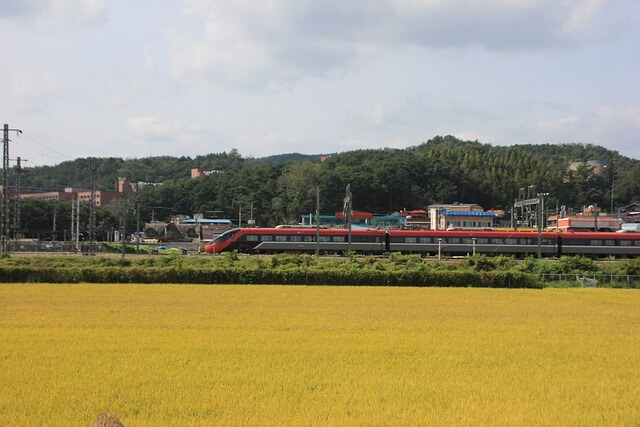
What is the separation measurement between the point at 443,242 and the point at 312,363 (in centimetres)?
4836

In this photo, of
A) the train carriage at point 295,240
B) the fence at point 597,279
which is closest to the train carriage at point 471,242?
the train carriage at point 295,240

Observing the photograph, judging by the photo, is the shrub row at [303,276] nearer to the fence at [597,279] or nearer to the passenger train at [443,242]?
the fence at [597,279]

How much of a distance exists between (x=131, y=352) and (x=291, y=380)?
4.80 metres

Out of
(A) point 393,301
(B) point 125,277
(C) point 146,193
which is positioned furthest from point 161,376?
(C) point 146,193

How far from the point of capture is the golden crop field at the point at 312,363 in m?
11.1

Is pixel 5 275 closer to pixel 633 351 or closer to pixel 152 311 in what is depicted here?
pixel 152 311

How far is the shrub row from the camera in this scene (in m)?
37.3

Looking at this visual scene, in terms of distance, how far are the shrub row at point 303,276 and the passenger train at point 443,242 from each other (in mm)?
21978

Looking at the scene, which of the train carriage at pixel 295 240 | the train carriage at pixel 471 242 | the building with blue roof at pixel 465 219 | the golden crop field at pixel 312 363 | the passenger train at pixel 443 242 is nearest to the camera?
the golden crop field at pixel 312 363

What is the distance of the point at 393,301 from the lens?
29.5 m

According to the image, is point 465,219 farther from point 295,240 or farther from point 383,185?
point 295,240

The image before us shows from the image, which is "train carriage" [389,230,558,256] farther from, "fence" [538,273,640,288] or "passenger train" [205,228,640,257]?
"fence" [538,273,640,288]

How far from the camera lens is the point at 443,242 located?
61.8 meters

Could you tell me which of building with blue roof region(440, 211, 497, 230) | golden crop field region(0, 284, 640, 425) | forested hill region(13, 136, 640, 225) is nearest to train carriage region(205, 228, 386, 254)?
golden crop field region(0, 284, 640, 425)
